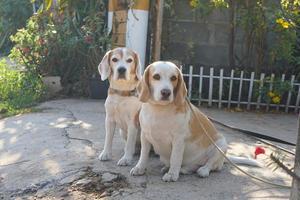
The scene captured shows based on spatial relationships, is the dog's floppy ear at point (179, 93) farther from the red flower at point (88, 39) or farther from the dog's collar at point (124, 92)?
the red flower at point (88, 39)

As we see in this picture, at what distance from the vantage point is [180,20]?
869 centimetres

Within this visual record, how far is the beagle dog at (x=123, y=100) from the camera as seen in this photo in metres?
4.14

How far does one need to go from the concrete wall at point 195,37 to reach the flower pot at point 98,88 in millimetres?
1517

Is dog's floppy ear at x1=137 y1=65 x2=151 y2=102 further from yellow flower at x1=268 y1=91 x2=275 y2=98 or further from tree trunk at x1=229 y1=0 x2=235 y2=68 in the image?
tree trunk at x1=229 y1=0 x2=235 y2=68

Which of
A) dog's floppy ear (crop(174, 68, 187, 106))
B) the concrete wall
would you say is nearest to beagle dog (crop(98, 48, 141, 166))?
dog's floppy ear (crop(174, 68, 187, 106))

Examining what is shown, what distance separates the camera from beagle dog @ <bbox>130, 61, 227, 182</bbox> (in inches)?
139

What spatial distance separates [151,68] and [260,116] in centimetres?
417

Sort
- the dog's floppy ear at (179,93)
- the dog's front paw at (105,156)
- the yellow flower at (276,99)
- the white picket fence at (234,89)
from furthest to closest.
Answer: the white picket fence at (234,89) < the yellow flower at (276,99) < the dog's front paw at (105,156) < the dog's floppy ear at (179,93)

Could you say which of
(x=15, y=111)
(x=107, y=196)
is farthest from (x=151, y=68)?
(x=15, y=111)

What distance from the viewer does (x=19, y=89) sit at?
810 centimetres

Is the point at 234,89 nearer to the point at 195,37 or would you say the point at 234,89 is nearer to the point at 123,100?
the point at 195,37

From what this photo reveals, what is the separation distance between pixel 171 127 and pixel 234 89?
14.9 feet

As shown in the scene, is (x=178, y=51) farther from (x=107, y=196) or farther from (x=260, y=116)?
(x=107, y=196)

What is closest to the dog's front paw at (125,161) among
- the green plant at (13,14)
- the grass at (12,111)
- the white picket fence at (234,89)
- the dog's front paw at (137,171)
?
the dog's front paw at (137,171)
